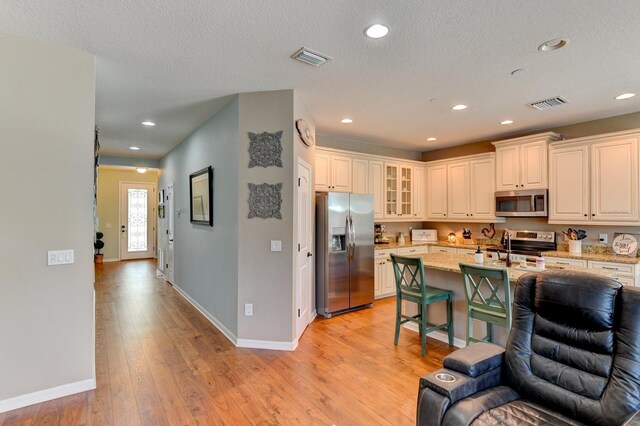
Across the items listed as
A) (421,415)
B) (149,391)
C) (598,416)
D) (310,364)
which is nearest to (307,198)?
(310,364)

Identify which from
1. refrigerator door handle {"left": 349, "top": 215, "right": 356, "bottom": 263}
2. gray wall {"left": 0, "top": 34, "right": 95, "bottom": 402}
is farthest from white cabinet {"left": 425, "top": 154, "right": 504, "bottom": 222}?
gray wall {"left": 0, "top": 34, "right": 95, "bottom": 402}

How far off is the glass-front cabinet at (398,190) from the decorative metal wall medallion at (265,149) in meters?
2.97

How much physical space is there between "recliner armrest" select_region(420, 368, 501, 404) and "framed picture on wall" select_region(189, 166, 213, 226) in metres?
3.44

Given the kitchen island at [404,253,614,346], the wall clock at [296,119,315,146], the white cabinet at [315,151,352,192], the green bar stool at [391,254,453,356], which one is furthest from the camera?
the white cabinet at [315,151,352,192]

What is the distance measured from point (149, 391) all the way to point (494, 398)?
8.43 ft

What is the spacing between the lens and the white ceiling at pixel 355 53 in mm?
2123

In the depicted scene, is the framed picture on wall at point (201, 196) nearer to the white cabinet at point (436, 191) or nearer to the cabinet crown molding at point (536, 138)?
the white cabinet at point (436, 191)

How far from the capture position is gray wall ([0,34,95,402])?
2465mm

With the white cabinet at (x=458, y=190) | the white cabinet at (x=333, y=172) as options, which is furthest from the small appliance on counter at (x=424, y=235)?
the white cabinet at (x=333, y=172)

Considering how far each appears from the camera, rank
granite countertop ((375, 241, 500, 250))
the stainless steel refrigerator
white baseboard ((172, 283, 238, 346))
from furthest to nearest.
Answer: granite countertop ((375, 241, 500, 250))
the stainless steel refrigerator
white baseboard ((172, 283, 238, 346))

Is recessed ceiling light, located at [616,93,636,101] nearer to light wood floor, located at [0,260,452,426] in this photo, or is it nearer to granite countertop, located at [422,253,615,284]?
granite countertop, located at [422,253,615,284]

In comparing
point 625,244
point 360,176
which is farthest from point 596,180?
point 360,176

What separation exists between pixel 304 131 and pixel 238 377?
2.64m

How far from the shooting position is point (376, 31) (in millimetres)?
2352
